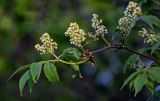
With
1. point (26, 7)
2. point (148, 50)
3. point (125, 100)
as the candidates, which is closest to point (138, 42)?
point (125, 100)

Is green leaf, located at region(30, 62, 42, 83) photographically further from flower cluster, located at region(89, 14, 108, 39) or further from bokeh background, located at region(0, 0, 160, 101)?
bokeh background, located at region(0, 0, 160, 101)

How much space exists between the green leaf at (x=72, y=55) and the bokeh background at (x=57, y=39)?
611 cm

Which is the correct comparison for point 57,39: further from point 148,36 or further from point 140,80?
point 140,80

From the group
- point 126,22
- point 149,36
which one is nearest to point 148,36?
point 149,36

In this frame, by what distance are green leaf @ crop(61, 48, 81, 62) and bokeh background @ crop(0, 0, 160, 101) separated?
611cm

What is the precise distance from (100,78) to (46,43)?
23.5 feet

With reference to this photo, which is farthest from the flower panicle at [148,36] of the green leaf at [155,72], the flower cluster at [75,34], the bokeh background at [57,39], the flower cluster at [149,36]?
the bokeh background at [57,39]

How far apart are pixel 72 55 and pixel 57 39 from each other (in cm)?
623

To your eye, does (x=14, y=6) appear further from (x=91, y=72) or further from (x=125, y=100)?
(x=125, y=100)

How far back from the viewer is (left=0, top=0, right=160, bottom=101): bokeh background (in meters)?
9.45

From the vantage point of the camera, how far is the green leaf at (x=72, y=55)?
2.99m

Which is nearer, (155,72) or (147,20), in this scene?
(155,72)

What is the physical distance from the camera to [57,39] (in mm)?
9219

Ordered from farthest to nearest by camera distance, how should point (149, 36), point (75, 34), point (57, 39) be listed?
point (57, 39) → point (149, 36) → point (75, 34)
